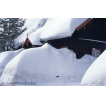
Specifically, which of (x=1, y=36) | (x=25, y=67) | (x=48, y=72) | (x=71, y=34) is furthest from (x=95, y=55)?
(x=1, y=36)

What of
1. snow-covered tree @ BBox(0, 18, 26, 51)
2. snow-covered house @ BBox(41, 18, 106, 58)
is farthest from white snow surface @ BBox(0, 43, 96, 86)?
snow-covered tree @ BBox(0, 18, 26, 51)

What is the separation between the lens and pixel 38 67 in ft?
47.0

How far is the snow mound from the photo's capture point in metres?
13.5

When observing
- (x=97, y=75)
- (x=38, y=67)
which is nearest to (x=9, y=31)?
(x=38, y=67)

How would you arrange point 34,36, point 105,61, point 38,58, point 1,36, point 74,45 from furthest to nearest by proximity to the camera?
point 1,36
point 34,36
point 74,45
point 38,58
point 105,61

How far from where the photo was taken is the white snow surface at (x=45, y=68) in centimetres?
1338

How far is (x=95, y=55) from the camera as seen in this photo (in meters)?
16.2

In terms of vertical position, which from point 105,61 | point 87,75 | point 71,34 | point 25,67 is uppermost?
point 71,34

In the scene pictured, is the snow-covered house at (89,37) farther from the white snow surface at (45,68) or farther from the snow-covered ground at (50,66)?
the white snow surface at (45,68)

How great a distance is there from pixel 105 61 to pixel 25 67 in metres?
8.26

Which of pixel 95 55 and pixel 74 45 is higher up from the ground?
pixel 74 45

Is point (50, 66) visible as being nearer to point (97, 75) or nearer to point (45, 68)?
point (45, 68)

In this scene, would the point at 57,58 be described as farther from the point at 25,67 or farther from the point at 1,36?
the point at 1,36

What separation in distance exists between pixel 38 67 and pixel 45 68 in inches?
25.6
